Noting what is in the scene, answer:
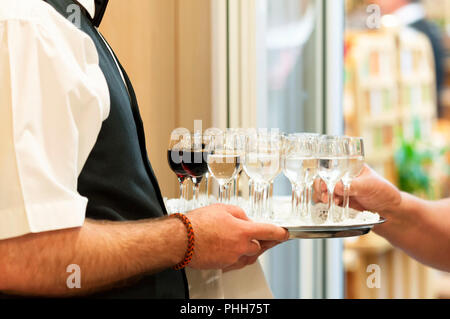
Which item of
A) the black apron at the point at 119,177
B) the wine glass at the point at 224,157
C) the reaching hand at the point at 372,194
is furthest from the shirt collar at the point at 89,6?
the reaching hand at the point at 372,194

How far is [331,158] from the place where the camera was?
1125 mm

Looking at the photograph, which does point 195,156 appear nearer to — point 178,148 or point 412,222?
point 178,148

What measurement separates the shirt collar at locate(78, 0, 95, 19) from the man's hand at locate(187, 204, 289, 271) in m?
0.43

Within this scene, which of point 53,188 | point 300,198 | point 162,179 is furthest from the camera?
point 162,179

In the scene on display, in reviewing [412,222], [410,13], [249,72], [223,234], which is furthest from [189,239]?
[410,13]

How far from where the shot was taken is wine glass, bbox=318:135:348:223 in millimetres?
1128

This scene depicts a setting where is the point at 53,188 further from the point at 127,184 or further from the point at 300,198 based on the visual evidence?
the point at 300,198

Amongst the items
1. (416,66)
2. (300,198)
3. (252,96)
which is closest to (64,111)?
(300,198)

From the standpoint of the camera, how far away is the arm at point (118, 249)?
81 cm

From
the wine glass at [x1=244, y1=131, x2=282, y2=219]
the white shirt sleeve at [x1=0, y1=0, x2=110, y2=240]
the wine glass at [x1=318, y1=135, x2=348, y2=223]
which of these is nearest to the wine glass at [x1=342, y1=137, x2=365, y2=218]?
the wine glass at [x1=318, y1=135, x2=348, y2=223]

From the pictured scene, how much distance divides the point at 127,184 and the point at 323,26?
1.48 m

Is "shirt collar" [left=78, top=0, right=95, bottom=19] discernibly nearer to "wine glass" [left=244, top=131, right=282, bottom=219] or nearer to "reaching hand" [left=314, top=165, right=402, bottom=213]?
"wine glass" [left=244, top=131, right=282, bottom=219]

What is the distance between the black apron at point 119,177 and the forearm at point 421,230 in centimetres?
74
